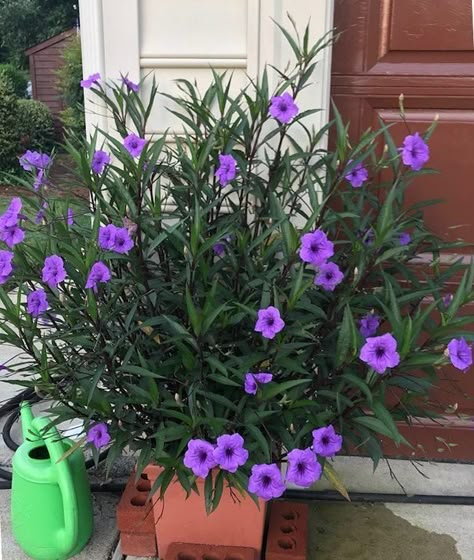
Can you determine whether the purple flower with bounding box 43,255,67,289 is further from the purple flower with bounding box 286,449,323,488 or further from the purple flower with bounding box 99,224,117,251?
the purple flower with bounding box 286,449,323,488

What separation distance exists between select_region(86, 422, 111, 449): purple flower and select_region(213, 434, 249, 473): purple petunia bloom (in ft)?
1.15

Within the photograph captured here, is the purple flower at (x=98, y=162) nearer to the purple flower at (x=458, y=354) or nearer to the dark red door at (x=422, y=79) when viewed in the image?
the dark red door at (x=422, y=79)

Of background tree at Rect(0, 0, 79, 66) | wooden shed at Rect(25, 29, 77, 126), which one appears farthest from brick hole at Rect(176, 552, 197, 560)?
background tree at Rect(0, 0, 79, 66)

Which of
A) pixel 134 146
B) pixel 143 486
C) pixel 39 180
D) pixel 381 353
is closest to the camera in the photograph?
pixel 381 353

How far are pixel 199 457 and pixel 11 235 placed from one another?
2.40 ft

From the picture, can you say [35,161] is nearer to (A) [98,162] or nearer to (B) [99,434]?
(A) [98,162]

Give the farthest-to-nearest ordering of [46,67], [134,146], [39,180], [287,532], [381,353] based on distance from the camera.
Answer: [46,67]
[287,532]
[39,180]
[134,146]
[381,353]

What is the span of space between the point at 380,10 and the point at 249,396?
1.34 meters

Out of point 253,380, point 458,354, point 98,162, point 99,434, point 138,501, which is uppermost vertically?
point 98,162

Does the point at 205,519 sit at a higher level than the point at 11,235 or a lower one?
lower

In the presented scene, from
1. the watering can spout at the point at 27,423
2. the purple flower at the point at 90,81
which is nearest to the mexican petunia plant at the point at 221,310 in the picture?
the purple flower at the point at 90,81

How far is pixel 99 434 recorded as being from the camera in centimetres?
180

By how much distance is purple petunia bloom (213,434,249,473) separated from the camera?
161cm

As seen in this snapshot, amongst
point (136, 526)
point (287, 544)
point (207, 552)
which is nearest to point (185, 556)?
point (207, 552)
